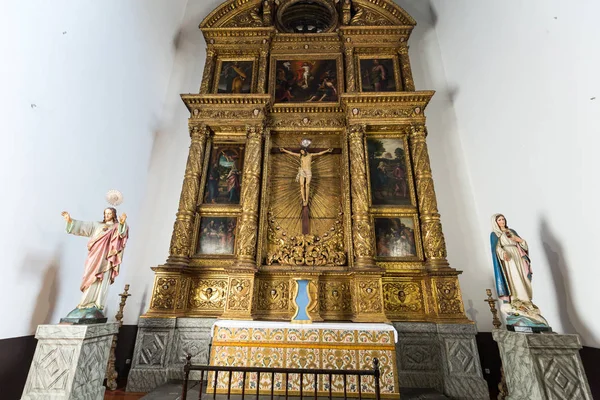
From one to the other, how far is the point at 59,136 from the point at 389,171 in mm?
5973

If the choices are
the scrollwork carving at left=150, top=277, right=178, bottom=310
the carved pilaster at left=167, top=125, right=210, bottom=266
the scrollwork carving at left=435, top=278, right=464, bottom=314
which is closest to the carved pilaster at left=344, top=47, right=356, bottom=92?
the carved pilaster at left=167, top=125, right=210, bottom=266

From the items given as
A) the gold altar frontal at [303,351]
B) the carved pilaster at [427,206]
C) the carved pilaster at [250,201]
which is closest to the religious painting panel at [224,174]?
the carved pilaster at [250,201]

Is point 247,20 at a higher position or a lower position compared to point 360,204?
higher

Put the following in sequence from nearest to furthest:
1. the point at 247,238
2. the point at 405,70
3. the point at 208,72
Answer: the point at 247,238, the point at 405,70, the point at 208,72

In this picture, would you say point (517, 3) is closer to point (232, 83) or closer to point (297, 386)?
point (232, 83)

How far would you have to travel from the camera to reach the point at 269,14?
807cm

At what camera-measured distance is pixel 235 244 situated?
606cm

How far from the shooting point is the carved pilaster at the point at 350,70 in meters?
7.08

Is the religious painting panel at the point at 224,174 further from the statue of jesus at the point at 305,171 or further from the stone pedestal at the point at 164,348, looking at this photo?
the stone pedestal at the point at 164,348

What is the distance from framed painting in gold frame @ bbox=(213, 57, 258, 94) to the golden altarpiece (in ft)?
0.10

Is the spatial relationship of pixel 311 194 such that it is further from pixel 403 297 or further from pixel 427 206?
pixel 403 297

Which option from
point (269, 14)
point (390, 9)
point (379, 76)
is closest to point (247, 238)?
point (379, 76)

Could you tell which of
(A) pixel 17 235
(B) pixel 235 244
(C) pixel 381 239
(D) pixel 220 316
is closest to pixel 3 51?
(A) pixel 17 235

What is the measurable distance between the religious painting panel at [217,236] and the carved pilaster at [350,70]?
408 cm
